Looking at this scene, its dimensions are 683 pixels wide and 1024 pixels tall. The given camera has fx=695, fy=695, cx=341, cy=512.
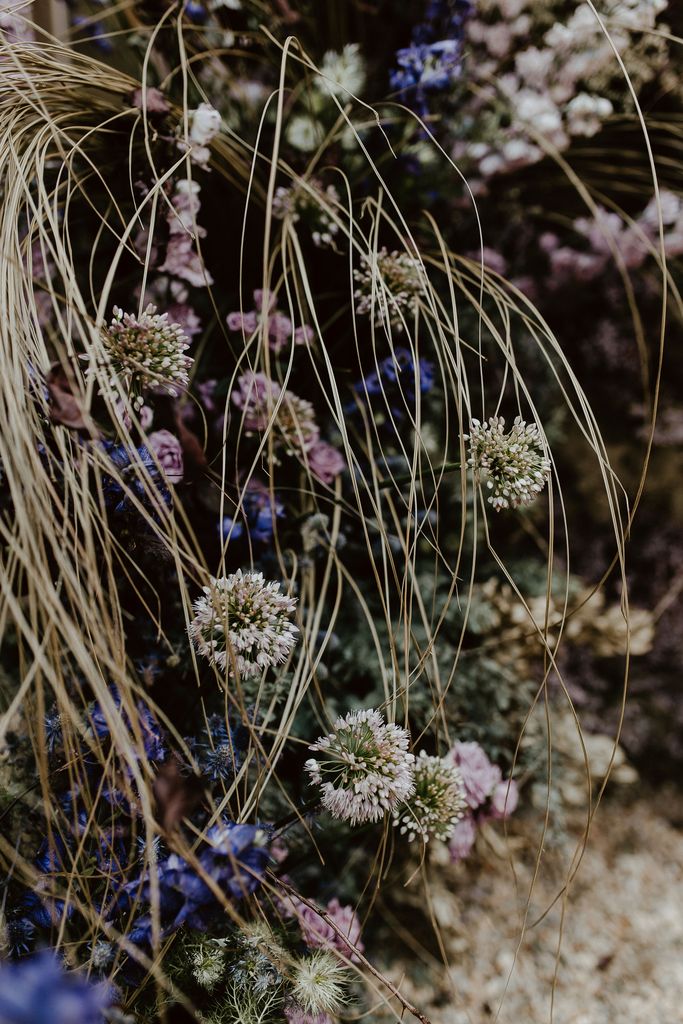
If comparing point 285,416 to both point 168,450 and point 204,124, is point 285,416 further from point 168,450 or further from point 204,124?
point 204,124

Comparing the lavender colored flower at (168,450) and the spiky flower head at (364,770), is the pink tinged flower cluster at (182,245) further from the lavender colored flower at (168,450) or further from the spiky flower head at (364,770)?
→ the spiky flower head at (364,770)

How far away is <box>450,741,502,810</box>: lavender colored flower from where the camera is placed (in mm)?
969

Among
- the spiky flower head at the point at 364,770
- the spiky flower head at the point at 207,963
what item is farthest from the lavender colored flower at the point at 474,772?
the spiky flower head at the point at 207,963

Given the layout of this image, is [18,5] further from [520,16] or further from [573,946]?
[573,946]

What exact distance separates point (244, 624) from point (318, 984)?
36cm

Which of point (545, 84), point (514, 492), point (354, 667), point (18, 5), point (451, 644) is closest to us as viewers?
point (514, 492)

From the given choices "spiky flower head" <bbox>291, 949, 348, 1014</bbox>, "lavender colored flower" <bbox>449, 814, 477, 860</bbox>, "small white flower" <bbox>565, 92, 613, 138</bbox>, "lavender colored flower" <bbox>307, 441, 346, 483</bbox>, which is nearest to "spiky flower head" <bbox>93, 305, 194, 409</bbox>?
"lavender colored flower" <bbox>307, 441, 346, 483</bbox>

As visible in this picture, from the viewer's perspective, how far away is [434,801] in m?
0.77

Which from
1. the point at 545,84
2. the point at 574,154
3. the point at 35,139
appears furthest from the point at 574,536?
the point at 35,139

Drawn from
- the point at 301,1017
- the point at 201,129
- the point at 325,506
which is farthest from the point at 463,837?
the point at 201,129

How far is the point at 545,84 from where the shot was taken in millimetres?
1385

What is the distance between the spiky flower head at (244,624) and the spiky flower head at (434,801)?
227 mm

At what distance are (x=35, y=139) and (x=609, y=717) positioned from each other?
4.76ft

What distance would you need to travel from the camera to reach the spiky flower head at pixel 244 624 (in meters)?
0.68
